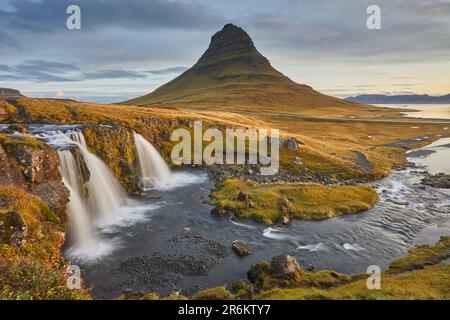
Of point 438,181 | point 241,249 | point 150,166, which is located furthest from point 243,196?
point 438,181

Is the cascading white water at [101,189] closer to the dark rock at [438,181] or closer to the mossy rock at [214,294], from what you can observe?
the mossy rock at [214,294]

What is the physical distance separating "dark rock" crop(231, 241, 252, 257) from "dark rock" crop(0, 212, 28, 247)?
1733 cm

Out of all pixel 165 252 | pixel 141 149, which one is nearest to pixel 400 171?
pixel 141 149

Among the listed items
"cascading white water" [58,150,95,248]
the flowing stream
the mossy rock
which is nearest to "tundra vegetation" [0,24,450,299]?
the mossy rock

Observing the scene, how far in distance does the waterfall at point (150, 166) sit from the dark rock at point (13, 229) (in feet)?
84.7

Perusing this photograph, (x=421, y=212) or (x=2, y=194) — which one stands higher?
(x=2, y=194)

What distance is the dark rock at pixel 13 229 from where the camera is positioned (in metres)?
21.7

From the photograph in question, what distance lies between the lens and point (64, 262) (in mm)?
24766

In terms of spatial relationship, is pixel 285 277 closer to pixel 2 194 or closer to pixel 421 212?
pixel 2 194
